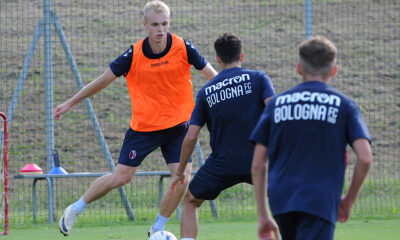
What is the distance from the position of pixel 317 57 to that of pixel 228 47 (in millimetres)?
1793

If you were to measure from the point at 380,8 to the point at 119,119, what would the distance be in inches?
202

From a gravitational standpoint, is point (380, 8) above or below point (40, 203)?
above

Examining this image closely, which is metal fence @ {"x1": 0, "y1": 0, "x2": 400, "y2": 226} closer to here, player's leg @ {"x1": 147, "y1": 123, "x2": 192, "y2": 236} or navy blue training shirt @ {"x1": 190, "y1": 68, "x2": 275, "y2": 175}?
player's leg @ {"x1": 147, "y1": 123, "x2": 192, "y2": 236}

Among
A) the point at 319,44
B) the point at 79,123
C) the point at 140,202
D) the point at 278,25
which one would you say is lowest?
the point at 140,202

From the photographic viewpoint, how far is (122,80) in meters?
15.9

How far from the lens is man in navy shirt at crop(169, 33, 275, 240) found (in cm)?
532

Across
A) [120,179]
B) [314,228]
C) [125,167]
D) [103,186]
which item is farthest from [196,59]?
[314,228]

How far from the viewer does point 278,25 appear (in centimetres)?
1323

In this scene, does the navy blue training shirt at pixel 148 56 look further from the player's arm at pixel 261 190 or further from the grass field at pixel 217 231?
the player's arm at pixel 261 190

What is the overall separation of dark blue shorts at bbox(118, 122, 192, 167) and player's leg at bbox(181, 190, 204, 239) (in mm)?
1064

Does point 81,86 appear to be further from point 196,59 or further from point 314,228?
point 314,228

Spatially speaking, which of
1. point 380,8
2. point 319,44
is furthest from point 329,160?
point 380,8

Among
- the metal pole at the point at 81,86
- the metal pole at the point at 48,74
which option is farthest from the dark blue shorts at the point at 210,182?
the metal pole at the point at 48,74

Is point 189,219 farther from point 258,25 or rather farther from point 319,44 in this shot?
point 258,25
